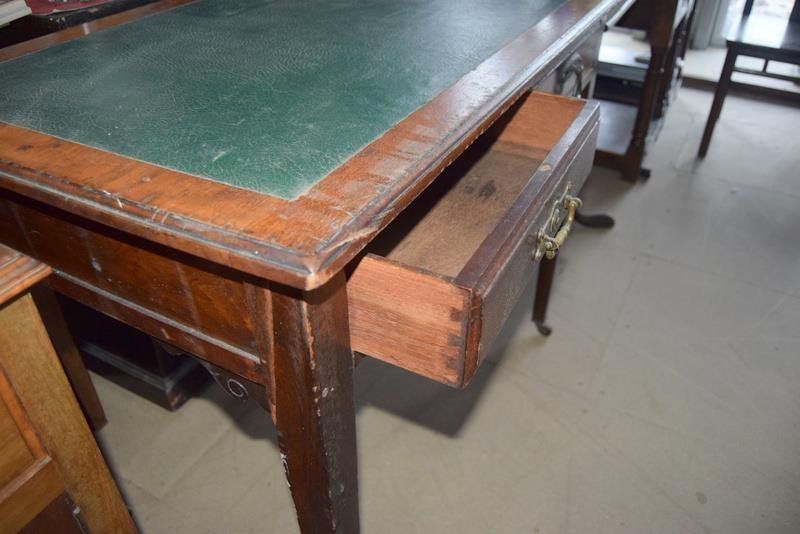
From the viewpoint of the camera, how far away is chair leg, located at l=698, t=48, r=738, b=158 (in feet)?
7.20

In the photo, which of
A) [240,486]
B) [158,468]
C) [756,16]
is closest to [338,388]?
[240,486]

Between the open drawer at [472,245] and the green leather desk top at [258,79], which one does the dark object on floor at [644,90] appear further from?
the open drawer at [472,245]

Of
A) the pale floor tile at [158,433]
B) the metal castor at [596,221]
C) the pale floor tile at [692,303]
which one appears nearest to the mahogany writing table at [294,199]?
the pale floor tile at [158,433]

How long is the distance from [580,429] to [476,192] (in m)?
0.62

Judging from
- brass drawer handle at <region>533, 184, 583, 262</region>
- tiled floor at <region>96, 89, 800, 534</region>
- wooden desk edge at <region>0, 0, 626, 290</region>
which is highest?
wooden desk edge at <region>0, 0, 626, 290</region>

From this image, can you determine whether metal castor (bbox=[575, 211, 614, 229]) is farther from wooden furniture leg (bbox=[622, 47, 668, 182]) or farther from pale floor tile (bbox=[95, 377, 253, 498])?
pale floor tile (bbox=[95, 377, 253, 498])

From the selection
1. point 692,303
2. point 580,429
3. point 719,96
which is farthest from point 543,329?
point 719,96

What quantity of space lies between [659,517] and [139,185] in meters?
1.07

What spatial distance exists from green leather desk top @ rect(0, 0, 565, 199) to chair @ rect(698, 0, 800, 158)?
1322 millimetres

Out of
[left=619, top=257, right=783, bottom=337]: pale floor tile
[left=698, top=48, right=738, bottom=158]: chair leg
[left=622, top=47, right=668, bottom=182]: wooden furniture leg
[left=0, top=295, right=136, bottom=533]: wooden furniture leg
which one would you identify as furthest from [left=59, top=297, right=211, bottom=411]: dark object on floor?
[left=698, top=48, right=738, bottom=158]: chair leg

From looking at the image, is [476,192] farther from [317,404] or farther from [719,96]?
[719,96]

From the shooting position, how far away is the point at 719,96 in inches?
90.2

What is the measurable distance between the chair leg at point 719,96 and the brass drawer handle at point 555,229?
170cm

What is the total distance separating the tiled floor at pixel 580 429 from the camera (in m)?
1.19
